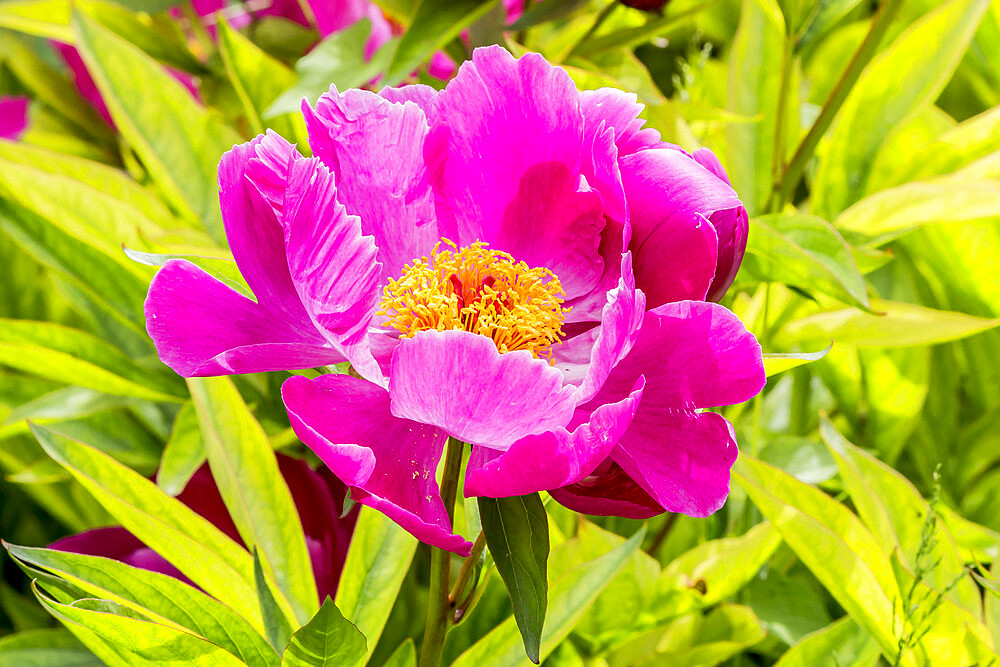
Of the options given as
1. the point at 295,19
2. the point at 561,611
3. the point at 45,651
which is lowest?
the point at 45,651

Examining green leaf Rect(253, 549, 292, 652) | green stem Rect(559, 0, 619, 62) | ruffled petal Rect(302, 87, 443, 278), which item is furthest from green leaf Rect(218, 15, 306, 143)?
green leaf Rect(253, 549, 292, 652)

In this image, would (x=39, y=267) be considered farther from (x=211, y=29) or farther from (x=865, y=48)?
(x=865, y=48)

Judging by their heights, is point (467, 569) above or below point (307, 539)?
above

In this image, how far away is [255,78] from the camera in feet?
2.43

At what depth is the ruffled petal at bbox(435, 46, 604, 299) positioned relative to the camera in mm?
420

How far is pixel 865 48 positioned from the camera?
64 cm

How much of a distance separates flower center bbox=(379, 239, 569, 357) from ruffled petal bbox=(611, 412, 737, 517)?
10 centimetres

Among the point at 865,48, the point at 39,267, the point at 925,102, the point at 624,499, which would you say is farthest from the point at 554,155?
the point at 39,267

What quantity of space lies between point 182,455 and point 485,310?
0.27 m

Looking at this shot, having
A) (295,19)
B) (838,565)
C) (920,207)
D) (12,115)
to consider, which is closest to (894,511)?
(838,565)

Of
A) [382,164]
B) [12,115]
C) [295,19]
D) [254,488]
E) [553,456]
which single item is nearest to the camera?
[553,456]

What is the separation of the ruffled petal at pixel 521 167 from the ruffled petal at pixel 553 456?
5.6 inches

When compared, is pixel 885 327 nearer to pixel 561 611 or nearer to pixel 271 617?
pixel 561 611

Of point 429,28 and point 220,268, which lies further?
point 429,28
